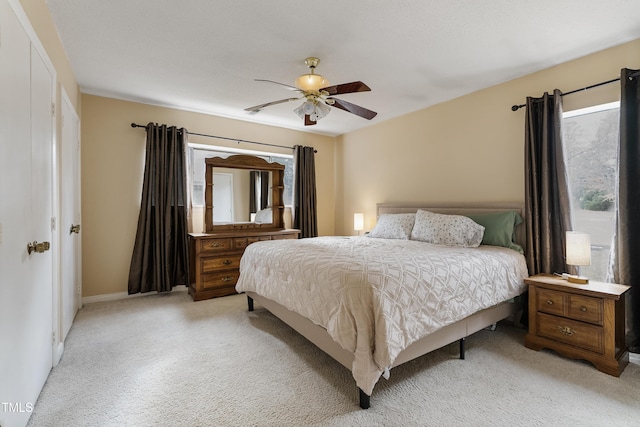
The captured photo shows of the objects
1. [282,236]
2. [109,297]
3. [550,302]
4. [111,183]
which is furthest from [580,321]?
[111,183]

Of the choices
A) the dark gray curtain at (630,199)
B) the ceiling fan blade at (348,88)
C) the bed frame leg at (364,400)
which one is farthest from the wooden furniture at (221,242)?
the dark gray curtain at (630,199)

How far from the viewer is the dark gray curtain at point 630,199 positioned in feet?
7.59

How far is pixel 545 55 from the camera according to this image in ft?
8.82

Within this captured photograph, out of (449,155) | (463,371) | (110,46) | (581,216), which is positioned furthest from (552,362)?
(110,46)

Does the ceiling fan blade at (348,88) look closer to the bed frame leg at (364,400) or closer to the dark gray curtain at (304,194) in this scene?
the bed frame leg at (364,400)

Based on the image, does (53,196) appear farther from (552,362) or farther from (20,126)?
(552,362)

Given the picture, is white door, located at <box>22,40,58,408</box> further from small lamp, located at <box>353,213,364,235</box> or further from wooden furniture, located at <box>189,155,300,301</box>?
small lamp, located at <box>353,213,364,235</box>

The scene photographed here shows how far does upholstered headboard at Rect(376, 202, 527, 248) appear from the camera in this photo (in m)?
3.06

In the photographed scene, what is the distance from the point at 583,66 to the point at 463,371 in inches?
116

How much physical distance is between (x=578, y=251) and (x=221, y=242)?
12.3 ft

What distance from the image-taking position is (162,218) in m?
3.90

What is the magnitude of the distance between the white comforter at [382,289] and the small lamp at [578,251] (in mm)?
396

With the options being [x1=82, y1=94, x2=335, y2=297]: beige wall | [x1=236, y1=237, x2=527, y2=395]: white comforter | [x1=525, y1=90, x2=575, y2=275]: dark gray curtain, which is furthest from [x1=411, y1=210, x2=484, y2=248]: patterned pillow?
[x1=82, y1=94, x2=335, y2=297]: beige wall

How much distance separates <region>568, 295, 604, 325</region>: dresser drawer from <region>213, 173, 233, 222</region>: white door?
4012 millimetres
